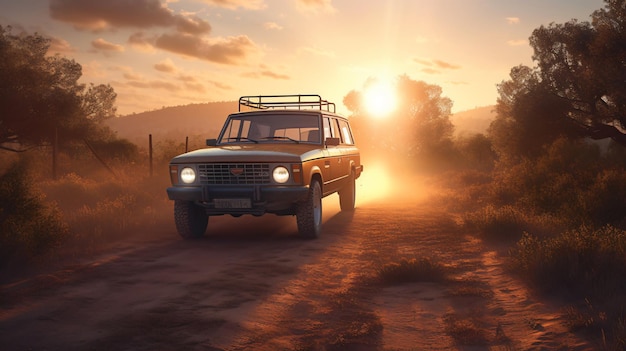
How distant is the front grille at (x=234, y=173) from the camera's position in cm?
784

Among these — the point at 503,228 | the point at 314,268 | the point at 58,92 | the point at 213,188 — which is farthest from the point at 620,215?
the point at 58,92

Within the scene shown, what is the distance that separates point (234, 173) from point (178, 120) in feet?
516

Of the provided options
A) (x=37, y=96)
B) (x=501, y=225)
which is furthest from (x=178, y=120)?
(x=501, y=225)

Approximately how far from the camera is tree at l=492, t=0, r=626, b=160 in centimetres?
1566

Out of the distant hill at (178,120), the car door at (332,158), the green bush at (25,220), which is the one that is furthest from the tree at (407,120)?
the distant hill at (178,120)

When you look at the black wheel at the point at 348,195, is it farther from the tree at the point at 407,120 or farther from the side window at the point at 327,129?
the tree at the point at 407,120

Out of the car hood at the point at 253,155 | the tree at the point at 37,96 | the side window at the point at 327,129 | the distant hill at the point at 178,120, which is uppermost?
the distant hill at the point at 178,120

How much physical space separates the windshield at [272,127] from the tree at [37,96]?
14.0m

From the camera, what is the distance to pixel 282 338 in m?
3.97

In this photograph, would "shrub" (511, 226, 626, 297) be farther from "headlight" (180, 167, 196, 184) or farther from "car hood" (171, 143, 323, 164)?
"headlight" (180, 167, 196, 184)

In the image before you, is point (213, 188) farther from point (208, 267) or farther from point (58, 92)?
point (58, 92)

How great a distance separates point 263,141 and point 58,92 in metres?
15.7

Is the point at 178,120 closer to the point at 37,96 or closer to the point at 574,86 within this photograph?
the point at 37,96

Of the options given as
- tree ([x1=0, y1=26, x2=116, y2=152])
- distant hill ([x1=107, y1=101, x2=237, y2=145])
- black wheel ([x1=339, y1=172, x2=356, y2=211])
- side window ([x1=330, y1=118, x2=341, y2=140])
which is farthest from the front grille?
distant hill ([x1=107, y1=101, x2=237, y2=145])
